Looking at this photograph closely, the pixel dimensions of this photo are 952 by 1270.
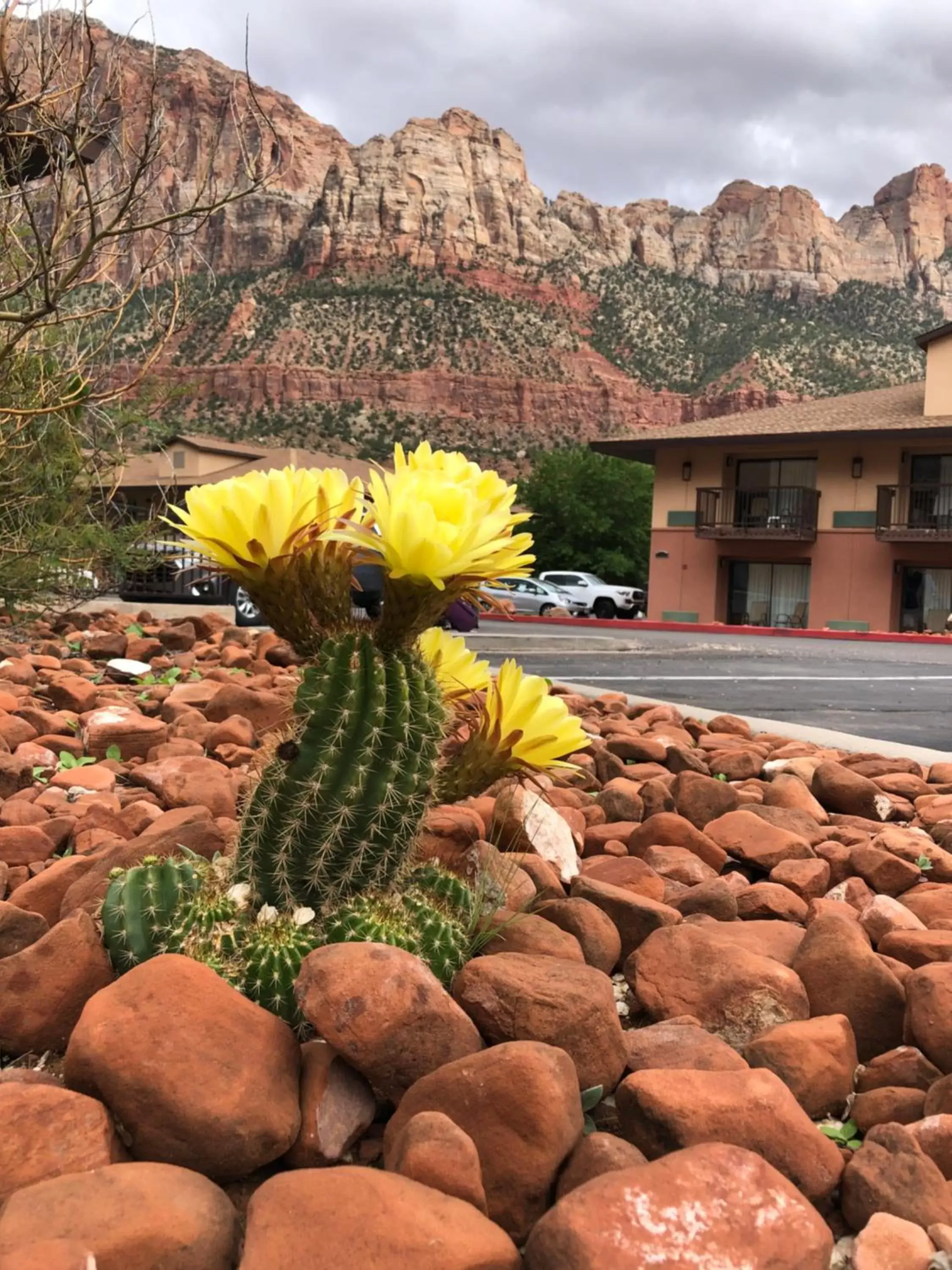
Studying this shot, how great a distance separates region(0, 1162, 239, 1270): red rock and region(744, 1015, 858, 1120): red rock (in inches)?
40.4

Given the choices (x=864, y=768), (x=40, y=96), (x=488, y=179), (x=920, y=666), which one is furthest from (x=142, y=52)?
(x=488, y=179)

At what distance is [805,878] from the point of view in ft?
10.9

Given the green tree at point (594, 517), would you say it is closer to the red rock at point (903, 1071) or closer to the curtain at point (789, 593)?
the curtain at point (789, 593)

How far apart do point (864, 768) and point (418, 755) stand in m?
3.54

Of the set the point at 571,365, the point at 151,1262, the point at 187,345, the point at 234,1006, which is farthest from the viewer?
the point at 571,365

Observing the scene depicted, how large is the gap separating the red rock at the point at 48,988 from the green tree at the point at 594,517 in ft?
165

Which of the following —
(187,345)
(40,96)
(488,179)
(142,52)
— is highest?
(488,179)

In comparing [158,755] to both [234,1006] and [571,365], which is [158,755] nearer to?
[234,1006]

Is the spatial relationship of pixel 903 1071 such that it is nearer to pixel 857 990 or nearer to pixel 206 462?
pixel 857 990

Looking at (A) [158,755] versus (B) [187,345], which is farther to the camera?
(B) [187,345]

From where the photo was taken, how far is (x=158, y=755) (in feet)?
14.5

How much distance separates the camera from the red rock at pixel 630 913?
2684mm

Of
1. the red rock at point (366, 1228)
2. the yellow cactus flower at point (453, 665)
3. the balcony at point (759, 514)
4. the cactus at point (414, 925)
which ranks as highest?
the balcony at point (759, 514)

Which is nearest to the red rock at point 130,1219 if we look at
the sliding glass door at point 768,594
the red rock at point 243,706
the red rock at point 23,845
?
the red rock at point 23,845
